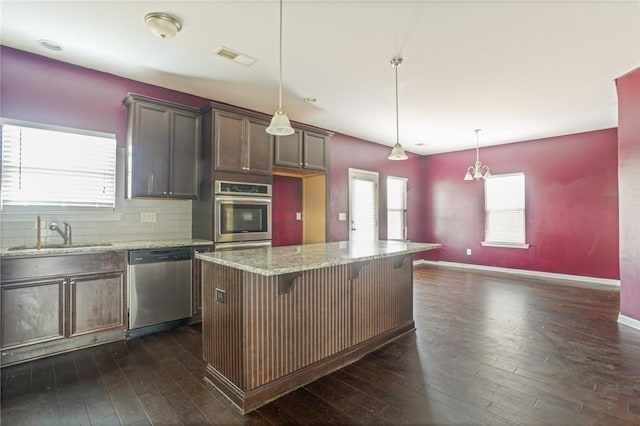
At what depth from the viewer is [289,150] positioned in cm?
436

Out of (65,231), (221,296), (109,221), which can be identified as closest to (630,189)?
(221,296)

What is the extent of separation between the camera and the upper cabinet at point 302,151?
425 cm

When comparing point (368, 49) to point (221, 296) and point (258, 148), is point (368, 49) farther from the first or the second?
point (221, 296)

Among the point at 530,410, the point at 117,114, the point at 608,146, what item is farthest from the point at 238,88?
the point at 608,146

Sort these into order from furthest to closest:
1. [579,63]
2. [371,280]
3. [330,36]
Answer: [579,63], [371,280], [330,36]

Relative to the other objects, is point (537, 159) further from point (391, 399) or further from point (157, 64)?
point (157, 64)

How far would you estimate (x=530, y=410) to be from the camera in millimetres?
1949

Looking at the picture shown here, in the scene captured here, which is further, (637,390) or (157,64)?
(157,64)

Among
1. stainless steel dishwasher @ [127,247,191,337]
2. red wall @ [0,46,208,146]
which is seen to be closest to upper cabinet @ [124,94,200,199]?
red wall @ [0,46,208,146]

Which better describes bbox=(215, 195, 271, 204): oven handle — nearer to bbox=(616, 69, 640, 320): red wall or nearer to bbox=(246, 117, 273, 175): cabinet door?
bbox=(246, 117, 273, 175): cabinet door

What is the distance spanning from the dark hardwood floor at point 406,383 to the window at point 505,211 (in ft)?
10.0

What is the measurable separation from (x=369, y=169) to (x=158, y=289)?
439 centimetres

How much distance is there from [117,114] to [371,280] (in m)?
3.15

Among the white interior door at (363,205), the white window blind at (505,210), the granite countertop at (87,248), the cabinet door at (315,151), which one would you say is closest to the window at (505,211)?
the white window blind at (505,210)
